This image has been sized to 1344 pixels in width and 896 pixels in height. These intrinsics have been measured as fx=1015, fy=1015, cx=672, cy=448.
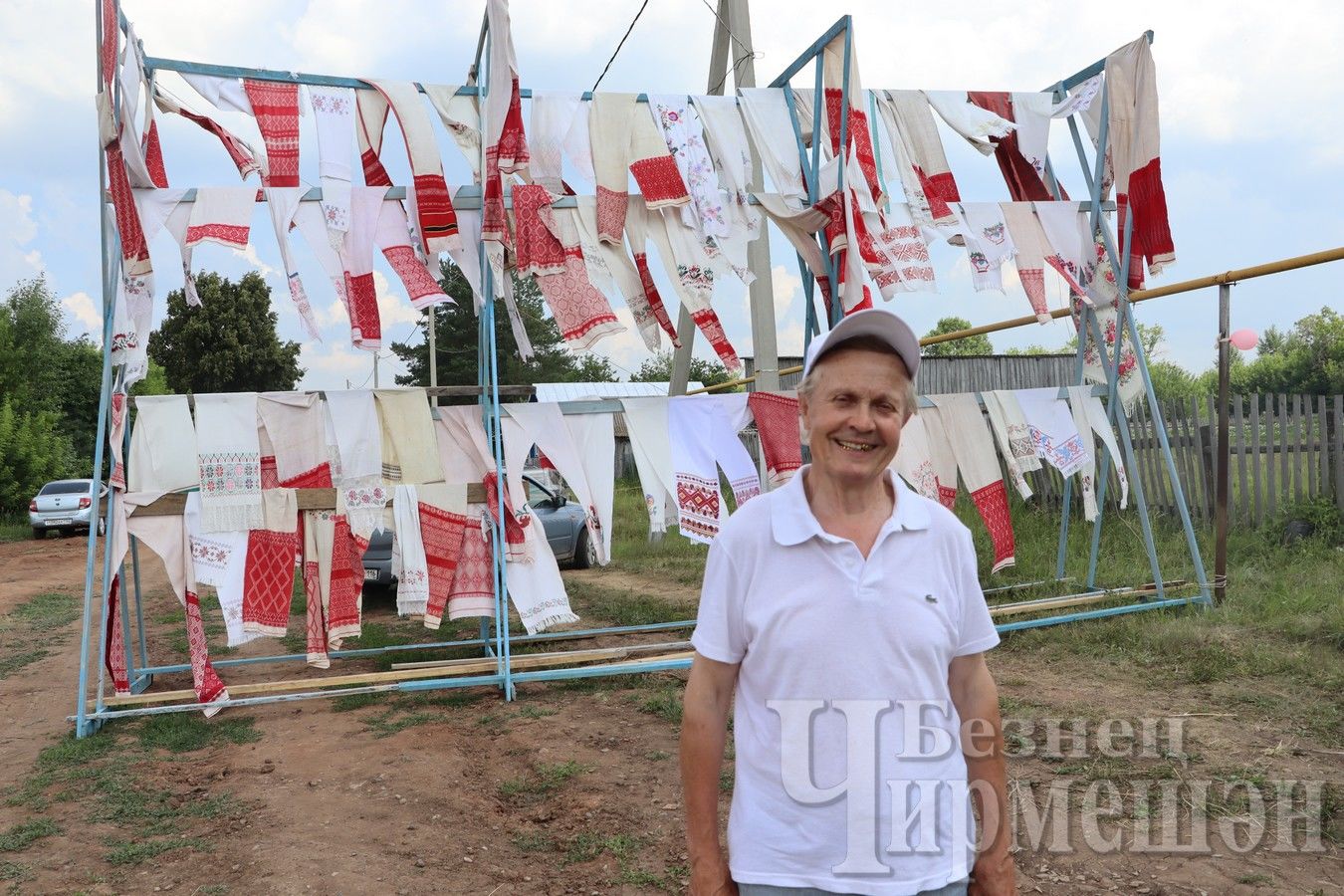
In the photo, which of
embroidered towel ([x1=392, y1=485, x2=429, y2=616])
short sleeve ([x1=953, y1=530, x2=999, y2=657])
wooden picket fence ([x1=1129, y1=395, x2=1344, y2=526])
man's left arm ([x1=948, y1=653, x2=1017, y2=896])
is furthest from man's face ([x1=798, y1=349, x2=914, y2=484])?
wooden picket fence ([x1=1129, y1=395, x2=1344, y2=526])

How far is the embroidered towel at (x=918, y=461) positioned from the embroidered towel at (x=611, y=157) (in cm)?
216

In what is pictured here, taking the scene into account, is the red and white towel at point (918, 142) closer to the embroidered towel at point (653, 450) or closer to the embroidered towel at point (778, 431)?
the embroidered towel at point (778, 431)

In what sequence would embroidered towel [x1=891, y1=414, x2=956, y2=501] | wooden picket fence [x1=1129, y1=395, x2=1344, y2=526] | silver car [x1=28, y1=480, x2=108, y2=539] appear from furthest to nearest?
silver car [x1=28, y1=480, x2=108, y2=539], wooden picket fence [x1=1129, y1=395, x2=1344, y2=526], embroidered towel [x1=891, y1=414, x2=956, y2=501]

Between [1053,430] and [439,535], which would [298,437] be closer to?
[439,535]

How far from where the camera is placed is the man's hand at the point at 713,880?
1.76 m

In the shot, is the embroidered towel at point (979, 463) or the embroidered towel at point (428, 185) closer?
the embroidered towel at point (428, 185)

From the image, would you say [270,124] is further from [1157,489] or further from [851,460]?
[1157,489]

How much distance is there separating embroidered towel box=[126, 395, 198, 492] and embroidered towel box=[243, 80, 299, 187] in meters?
1.28

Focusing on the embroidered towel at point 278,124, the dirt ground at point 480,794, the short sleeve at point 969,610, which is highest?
the embroidered towel at point 278,124

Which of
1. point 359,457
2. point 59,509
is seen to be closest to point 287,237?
point 359,457

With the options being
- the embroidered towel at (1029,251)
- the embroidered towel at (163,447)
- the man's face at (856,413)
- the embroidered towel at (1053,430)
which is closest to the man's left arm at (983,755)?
the man's face at (856,413)

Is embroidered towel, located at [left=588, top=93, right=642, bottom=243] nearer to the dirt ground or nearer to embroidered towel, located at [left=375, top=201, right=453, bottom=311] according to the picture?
embroidered towel, located at [left=375, top=201, right=453, bottom=311]

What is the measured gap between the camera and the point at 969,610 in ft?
6.08

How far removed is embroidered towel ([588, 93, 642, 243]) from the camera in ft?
18.8
